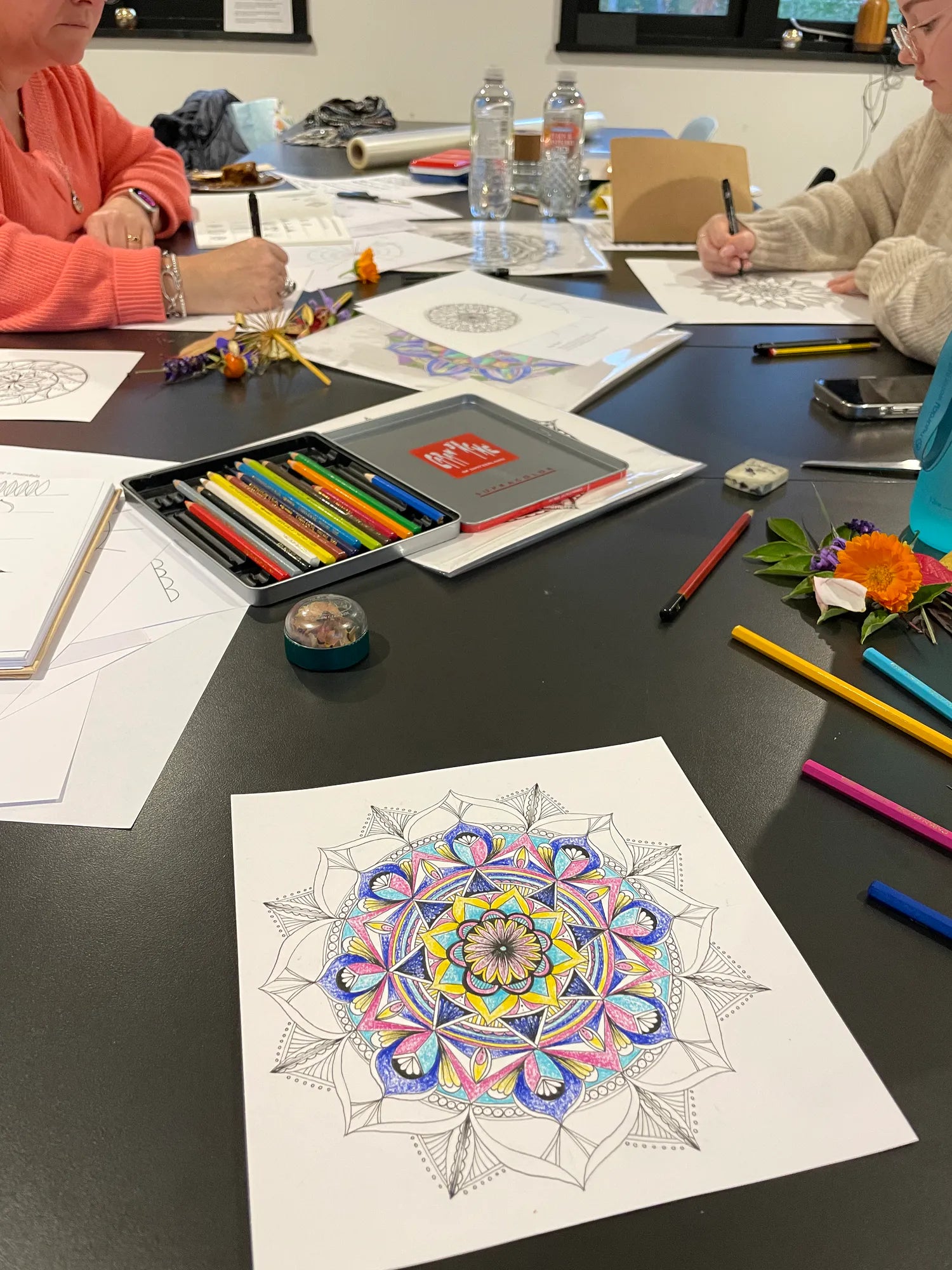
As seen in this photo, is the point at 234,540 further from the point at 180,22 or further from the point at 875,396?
the point at 180,22

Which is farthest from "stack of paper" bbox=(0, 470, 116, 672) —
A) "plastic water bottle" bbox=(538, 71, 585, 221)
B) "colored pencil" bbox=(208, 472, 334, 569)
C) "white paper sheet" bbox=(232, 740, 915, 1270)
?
"plastic water bottle" bbox=(538, 71, 585, 221)

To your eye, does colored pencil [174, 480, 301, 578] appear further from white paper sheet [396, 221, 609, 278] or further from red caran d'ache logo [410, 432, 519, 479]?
white paper sheet [396, 221, 609, 278]

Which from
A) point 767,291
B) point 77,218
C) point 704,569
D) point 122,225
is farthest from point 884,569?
point 77,218

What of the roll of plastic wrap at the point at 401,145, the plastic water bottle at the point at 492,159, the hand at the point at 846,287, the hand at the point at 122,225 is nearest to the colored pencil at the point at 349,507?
the hand at the point at 122,225

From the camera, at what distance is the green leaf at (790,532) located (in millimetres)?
822

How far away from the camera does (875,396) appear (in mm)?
1092

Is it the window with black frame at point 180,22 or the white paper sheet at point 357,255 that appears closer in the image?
the white paper sheet at point 357,255

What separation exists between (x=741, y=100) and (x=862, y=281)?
2.75m

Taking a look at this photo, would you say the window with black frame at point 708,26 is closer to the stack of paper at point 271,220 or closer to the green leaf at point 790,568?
the stack of paper at point 271,220

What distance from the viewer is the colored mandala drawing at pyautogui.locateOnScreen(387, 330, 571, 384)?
3.78ft

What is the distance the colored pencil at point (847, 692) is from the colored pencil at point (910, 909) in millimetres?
140

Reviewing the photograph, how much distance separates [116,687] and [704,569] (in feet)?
1.57

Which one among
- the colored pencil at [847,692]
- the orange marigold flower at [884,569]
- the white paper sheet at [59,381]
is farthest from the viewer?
the white paper sheet at [59,381]

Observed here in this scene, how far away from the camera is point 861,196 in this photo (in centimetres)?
158
